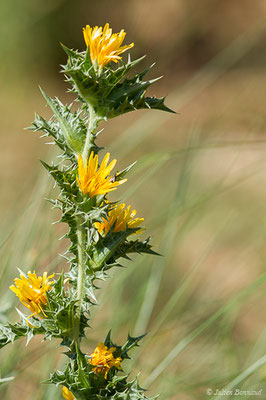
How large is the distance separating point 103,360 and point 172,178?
1.72m

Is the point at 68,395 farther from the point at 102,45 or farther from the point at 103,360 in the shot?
the point at 102,45

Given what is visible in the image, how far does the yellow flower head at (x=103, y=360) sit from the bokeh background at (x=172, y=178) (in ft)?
0.73

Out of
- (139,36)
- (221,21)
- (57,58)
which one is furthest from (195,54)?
(57,58)

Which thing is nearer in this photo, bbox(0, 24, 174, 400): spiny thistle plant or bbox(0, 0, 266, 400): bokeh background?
bbox(0, 24, 174, 400): spiny thistle plant

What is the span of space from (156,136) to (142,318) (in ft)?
7.28

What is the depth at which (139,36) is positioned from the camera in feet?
11.1

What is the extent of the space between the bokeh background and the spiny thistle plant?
25cm

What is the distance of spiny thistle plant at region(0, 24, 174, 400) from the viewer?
1.39 ft

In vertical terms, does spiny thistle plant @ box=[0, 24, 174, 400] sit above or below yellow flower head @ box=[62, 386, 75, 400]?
above

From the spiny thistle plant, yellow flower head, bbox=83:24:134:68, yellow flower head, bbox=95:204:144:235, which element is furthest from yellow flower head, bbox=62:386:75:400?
yellow flower head, bbox=83:24:134:68

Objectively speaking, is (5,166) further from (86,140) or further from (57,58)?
(86,140)

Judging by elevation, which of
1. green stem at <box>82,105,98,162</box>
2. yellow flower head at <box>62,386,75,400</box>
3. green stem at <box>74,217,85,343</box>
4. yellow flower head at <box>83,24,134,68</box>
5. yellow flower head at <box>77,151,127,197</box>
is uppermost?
yellow flower head at <box>83,24,134,68</box>

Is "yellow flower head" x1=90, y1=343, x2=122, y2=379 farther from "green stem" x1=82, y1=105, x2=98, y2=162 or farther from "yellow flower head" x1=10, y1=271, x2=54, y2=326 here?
"green stem" x1=82, y1=105, x2=98, y2=162

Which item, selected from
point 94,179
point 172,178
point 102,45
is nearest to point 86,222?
point 94,179
